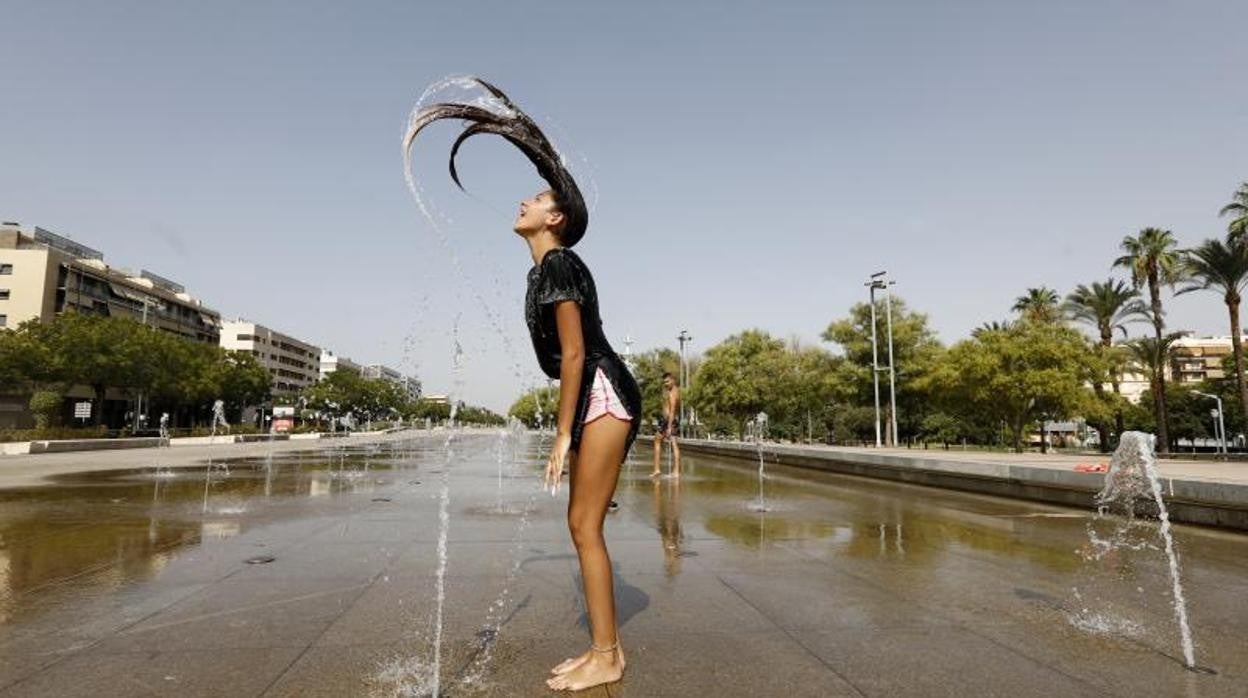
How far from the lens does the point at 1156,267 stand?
3759 centimetres

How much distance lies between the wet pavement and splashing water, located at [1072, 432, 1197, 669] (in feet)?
0.21

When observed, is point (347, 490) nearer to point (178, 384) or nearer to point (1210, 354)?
point (178, 384)

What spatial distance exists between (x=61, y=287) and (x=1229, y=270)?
88.9 meters

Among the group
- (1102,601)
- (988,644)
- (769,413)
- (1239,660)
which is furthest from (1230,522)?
(769,413)

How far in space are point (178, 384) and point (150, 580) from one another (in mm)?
56420

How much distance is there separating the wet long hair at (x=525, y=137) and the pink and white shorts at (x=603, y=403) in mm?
805

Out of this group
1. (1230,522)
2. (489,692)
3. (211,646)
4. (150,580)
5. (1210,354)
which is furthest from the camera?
(1210,354)

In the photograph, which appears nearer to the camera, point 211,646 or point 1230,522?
point 211,646

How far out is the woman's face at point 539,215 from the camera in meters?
3.40

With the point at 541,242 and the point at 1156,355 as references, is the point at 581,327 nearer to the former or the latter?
the point at 541,242

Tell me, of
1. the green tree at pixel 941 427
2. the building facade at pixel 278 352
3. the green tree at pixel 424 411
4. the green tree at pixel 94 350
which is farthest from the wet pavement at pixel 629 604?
the green tree at pixel 424 411

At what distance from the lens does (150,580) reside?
4.71 m

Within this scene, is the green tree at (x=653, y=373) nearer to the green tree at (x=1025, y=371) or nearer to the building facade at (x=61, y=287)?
the green tree at (x=1025, y=371)

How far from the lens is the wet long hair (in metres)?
3.38
